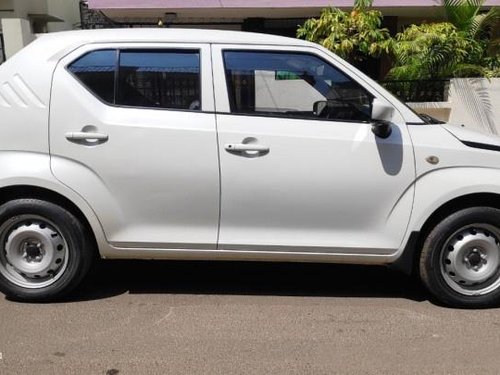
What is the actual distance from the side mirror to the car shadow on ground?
1341 millimetres

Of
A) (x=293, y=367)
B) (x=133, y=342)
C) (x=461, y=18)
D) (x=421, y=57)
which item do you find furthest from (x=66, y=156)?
(x=461, y=18)

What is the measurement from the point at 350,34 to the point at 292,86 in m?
5.73

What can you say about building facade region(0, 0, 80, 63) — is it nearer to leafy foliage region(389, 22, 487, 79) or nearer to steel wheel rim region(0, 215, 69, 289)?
leafy foliage region(389, 22, 487, 79)

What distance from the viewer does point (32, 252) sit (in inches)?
163

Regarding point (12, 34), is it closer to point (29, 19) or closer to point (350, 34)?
point (350, 34)

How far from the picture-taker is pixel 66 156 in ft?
→ 13.1

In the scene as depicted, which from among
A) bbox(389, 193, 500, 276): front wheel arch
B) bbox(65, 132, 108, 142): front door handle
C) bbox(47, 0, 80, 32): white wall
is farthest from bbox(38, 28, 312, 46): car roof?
bbox(47, 0, 80, 32): white wall

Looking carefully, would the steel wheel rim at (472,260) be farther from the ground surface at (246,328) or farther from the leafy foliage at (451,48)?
the leafy foliage at (451,48)

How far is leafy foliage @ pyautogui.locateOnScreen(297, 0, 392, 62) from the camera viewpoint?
9.20 metres

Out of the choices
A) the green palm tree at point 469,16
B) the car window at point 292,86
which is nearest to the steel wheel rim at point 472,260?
the car window at point 292,86

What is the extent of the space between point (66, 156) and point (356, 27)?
6.61m

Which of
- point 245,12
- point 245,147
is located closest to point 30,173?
point 245,147

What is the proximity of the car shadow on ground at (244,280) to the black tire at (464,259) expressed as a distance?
1.22 ft

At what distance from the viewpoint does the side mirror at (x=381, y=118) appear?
12.9 ft
